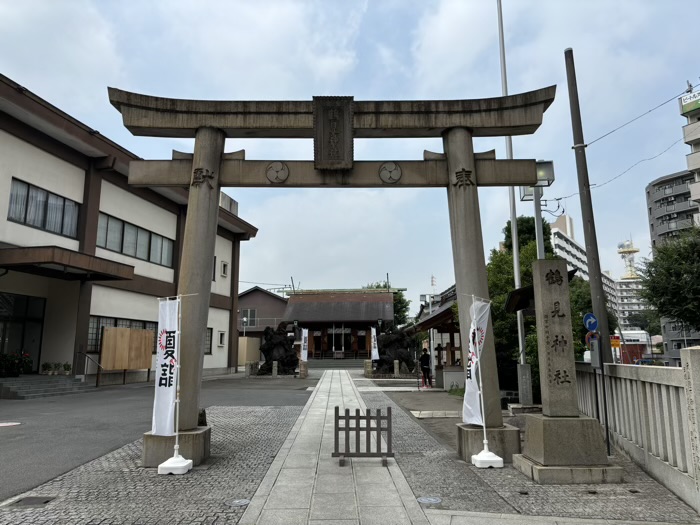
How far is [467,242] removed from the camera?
8.50 metres

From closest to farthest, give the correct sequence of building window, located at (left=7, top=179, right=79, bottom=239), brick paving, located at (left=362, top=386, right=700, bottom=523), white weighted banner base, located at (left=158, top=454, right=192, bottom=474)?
brick paving, located at (left=362, top=386, right=700, bottom=523) < white weighted banner base, located at (left=158, top=454, right=192, bottom=474) < building window, located at (left=7, top=179, right=79, bottom=239)

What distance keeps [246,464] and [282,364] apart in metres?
24.1

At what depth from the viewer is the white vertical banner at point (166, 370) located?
23.9 feet

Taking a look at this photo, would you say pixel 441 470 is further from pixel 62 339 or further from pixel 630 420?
pixel 62 339

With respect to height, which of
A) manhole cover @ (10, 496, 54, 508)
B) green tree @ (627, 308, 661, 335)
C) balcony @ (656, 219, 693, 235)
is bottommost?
manhole cover @ (10, 496, 54, 508)

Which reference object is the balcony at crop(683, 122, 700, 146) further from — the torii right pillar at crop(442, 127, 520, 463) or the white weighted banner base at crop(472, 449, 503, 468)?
the white weighted banner base at crop(472, 449, 503, 468)

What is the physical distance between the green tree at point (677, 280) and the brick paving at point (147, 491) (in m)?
18.1

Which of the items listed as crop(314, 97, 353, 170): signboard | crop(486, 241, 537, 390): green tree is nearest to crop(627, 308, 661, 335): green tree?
crop(486, 241, 537, 390): green tree

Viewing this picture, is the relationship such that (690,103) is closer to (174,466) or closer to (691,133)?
(691,133)

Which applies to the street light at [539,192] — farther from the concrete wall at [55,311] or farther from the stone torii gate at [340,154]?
the concrete wall at [55,311]

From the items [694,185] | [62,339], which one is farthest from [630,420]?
[694,185]

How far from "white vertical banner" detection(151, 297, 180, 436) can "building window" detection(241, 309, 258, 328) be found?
46.6 metres

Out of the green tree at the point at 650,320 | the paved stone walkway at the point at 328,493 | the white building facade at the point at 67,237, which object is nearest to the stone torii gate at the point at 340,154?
the paved stone walkway at the point at 328,493

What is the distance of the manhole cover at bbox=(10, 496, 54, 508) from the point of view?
5.60m
